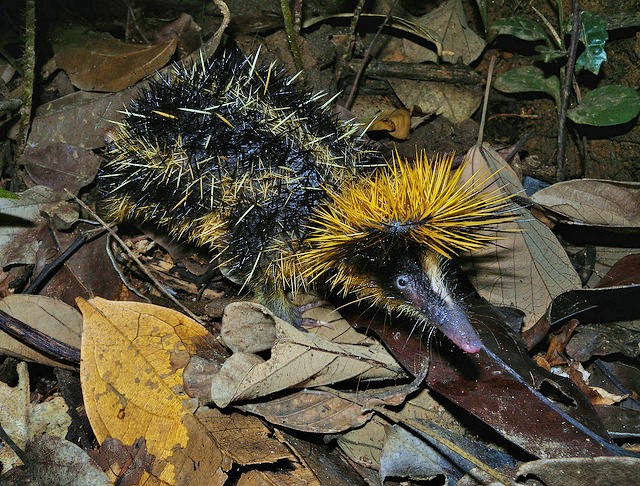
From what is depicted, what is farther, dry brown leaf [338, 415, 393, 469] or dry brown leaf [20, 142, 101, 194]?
dry brown leaf [20, 142, 101, 194]

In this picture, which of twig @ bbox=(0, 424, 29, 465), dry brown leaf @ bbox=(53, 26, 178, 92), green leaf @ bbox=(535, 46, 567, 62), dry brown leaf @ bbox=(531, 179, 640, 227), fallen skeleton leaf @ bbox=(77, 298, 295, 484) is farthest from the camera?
dry brown leaf @ bbox=(53, 26, 178, 92)

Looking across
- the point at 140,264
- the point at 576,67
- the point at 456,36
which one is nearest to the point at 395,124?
the point at 456,36

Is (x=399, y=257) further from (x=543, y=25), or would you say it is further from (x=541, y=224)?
(x=543, y=25)

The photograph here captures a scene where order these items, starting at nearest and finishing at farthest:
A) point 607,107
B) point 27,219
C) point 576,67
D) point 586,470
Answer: point 586,470
point 27,219
point 607,107
point 576,67

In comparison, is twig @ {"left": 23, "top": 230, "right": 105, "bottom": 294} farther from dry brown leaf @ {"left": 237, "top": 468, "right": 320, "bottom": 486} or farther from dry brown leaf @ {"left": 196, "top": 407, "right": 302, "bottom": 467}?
dry brown leaf @ {"left": 237, "top": 468, "right": 320, "bottom": 486}

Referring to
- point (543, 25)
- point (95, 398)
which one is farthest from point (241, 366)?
point (543, 25)

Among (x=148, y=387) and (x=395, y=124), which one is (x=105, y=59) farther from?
(x=148, y=387)


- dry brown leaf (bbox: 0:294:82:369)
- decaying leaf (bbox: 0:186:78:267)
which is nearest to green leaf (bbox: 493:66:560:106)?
decaying leaf (bbox: 0:186:78:267)
